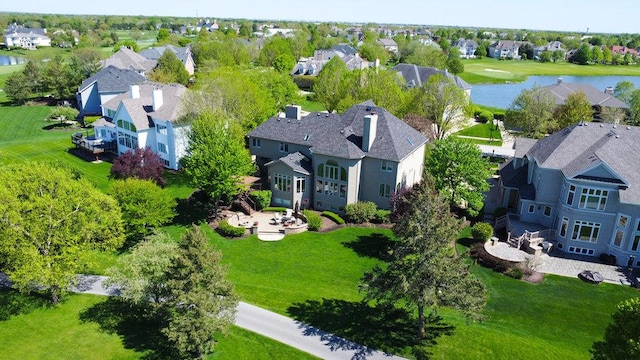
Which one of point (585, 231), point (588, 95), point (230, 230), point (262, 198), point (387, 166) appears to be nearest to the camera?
point (585, 231)

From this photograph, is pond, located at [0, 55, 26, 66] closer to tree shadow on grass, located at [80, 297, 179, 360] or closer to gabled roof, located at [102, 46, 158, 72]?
gabled roof, located at [102, 46, 158, 72]

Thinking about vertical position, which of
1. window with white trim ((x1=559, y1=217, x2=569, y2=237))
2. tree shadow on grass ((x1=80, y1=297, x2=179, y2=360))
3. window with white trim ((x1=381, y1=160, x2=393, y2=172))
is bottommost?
tree shadow on grass ((x1=80, y1=297, x2=179, y2=360))

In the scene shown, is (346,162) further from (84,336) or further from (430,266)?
(84,336)

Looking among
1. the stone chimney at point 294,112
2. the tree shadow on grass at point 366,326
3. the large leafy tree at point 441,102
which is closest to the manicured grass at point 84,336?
the tree shadow on grass at point 366,326

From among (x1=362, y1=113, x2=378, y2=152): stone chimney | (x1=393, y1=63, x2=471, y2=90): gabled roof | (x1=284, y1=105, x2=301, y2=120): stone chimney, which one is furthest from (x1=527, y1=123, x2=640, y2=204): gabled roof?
(x1=393, y1=63, x2=471, y2=90): gabled roof

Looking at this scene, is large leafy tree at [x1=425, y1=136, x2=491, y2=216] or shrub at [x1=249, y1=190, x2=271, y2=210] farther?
shrub at [x1=249, y1=190, x2=271, y2=210]

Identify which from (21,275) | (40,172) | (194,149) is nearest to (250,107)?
(194,149)

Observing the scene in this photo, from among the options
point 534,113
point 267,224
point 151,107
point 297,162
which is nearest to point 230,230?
point 267,224
